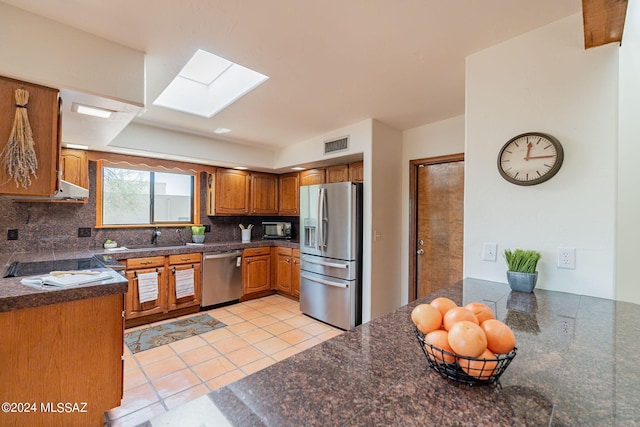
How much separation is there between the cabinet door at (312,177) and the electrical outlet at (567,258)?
3113 mm

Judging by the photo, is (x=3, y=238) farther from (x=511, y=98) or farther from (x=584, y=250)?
(x=584, y=250)

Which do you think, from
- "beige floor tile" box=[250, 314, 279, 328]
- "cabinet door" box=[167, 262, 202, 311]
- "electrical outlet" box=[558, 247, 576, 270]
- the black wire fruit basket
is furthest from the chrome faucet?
"electrical outlet" box=[558, 247, 576, 270]

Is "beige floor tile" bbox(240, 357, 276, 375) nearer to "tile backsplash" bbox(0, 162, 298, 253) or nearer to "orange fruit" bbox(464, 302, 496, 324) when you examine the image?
"orange fruit" bbox(464, 302, 496, 324)

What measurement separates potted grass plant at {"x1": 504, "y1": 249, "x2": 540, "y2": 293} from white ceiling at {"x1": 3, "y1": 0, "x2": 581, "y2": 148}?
1.32 meters

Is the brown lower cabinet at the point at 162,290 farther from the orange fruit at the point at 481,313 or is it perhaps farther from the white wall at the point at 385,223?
the orange fruit at the point at 481,313

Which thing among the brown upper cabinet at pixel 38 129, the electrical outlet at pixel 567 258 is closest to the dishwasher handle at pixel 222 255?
the brown upper cabinet at pixel 38 129

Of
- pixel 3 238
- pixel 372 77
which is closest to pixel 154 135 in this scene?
pixel 3 238

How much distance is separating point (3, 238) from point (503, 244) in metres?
4.67

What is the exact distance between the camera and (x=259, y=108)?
9.42 feet

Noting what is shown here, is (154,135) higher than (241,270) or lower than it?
higher

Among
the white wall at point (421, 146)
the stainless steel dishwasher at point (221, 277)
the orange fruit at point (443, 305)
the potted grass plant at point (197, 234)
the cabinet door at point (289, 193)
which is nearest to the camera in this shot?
the orange fruit at point (443, 305)

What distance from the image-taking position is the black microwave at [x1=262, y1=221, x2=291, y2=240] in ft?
16.4

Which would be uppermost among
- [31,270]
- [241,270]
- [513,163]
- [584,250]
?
[513,163]

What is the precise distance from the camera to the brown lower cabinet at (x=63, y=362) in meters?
1.45
